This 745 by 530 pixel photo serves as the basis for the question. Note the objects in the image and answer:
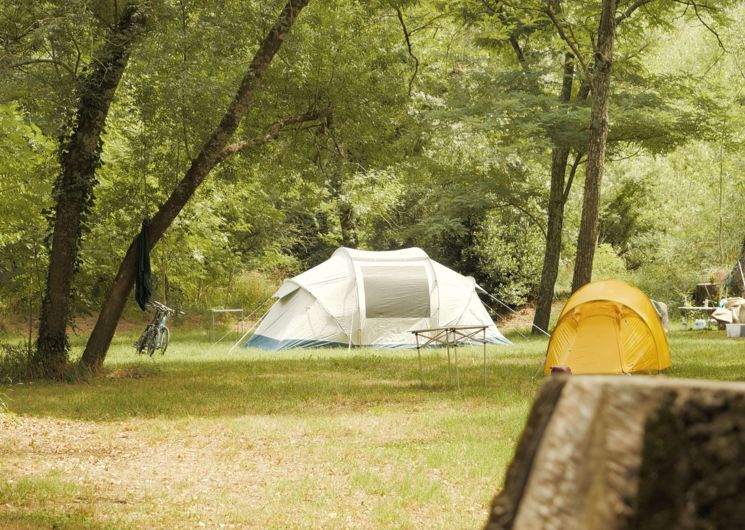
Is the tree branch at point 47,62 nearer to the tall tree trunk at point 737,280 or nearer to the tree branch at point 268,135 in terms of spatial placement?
the tree branch at point 268,135

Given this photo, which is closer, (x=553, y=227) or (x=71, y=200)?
(x=71, y=200)

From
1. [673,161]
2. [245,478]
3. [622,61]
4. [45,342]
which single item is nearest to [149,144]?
[45,342]

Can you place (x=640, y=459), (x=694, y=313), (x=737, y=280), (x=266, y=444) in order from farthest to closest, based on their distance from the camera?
(x=694, y=313)
(x=737, y=280)
(x=266, y=444)
(x=640, y=459)

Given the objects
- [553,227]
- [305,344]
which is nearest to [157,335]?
[305,344]

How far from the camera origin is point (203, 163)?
12.2 m

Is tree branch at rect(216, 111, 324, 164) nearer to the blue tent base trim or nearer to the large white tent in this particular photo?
the large white tent

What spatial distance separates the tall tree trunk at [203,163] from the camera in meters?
11.9

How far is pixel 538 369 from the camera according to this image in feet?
41.4

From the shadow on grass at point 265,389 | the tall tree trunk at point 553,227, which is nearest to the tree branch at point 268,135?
the shadow on grass at point 265,389

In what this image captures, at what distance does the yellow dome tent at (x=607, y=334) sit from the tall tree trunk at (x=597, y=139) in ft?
3.82

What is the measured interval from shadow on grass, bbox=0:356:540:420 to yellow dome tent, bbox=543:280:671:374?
0.69 m

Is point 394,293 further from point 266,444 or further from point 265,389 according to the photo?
point 266,444

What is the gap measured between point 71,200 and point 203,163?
1.77m

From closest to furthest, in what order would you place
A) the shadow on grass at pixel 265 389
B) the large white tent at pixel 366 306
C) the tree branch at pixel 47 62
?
the shadow on grass at pixel 265 389 < the tree branch at pixel 47 62 < the large white tent at pixel 366 306
